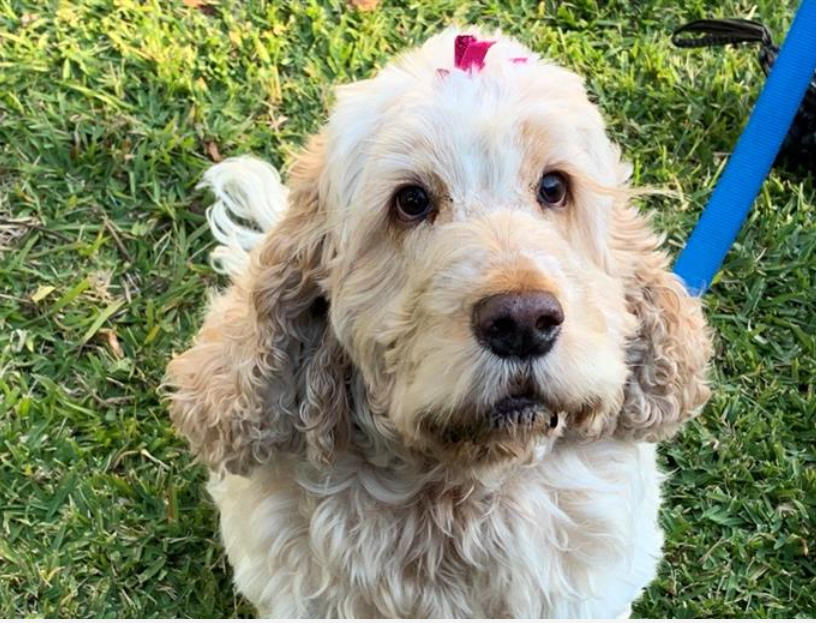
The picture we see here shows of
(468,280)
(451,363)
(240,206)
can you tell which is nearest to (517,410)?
(451,363)

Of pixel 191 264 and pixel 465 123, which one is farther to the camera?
pixel 191 264

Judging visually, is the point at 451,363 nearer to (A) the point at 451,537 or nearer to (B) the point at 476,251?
(B) the point at 476,251

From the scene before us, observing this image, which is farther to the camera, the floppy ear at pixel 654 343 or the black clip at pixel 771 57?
the black clip at pixel 771 57

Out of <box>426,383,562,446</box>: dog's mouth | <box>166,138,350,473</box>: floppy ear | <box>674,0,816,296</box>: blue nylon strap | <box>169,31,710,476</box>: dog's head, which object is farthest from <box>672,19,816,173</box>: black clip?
<box>426,383,562,446</box>: dog's mouth

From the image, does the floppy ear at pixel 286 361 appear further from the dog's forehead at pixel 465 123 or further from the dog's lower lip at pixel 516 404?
the dog's lower lip at pixel 516 404

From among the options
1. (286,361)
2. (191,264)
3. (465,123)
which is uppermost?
(465,123)

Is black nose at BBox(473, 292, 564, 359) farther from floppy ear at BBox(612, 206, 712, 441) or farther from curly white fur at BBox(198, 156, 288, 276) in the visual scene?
curly white fur at BBox(198, 156, 288, 276)

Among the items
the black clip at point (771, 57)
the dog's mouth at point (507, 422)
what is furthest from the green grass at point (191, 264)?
the dog's mouth at point (507, 422)
